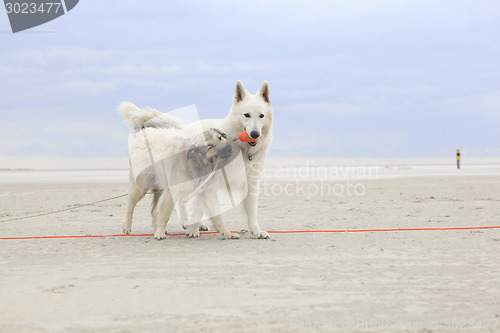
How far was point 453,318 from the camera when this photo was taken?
2713 millimetres

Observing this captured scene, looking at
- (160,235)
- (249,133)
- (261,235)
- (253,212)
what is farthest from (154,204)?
(249,133)

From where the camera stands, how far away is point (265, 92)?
5.45m

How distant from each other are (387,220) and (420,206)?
2.19m

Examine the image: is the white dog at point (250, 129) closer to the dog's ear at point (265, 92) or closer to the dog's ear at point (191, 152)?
the dog's ear at point (265, 92)

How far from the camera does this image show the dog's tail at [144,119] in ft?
20.3

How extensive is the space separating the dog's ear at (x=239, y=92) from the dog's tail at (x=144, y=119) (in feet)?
3.51

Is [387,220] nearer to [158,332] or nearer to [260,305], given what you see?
[260,305]

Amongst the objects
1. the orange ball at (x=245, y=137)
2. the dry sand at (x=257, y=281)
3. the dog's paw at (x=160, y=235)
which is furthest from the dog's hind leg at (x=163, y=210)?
the orange ball at (x=245, y=137)

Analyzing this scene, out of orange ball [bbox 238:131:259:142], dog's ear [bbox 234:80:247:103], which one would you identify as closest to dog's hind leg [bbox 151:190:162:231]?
orange ball [bbox 238:131:259:142]

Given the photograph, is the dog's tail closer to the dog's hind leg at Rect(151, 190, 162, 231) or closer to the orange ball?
the dog's hind leg at Rect(151, 190, 162, 231)

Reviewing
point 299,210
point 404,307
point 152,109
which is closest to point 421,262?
point 404,307

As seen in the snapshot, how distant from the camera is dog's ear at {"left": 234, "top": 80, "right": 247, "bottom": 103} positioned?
212 inches

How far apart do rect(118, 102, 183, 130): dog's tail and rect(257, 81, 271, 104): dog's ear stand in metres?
1.27

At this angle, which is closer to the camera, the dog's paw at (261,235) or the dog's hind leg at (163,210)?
the dog's hind leg at (163,210)
